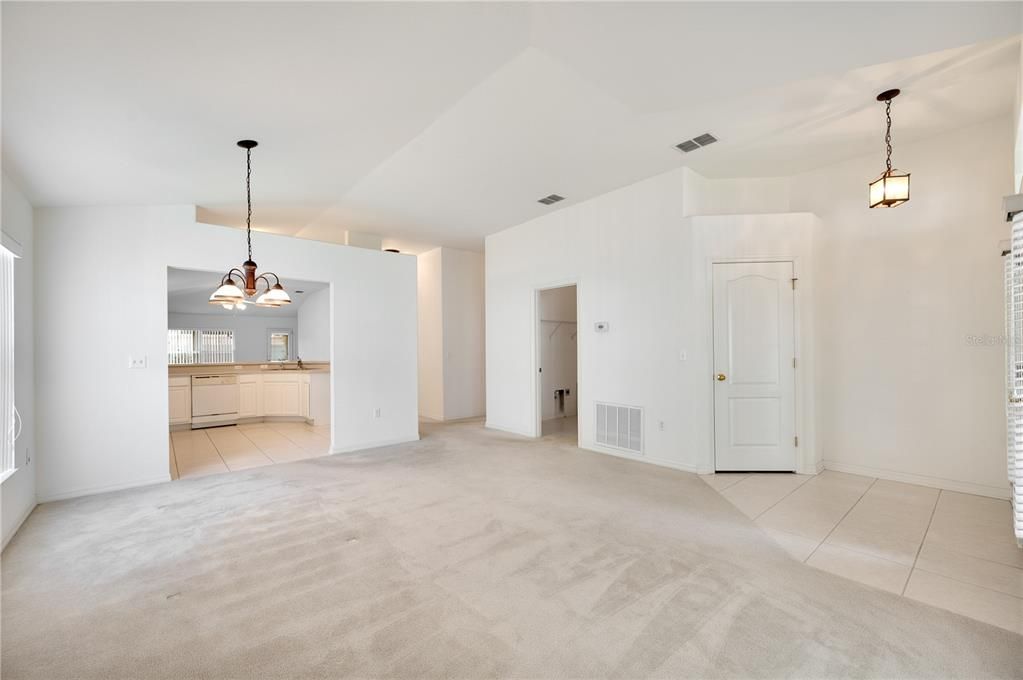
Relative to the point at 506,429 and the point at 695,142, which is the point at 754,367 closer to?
the point at 695,142

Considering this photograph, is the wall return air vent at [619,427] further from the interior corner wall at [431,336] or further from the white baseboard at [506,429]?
the interior corner wall at [431,336]

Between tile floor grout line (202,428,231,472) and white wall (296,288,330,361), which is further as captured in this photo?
white wall (296,288,330,361)

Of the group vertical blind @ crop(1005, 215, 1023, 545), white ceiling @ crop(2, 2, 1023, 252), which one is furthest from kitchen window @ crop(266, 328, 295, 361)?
vertical blind @ crop(1005, 215, 1023, 545)

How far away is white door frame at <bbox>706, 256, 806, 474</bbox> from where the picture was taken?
4469mm

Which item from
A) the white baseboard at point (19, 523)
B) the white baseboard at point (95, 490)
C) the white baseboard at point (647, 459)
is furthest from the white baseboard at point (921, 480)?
the white baseboard at point (19, 523)

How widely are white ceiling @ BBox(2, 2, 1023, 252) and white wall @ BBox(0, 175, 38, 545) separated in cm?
25

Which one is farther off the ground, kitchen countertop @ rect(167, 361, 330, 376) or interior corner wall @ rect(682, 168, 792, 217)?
interior corner wall @ rect(682, 168, 792, 217)

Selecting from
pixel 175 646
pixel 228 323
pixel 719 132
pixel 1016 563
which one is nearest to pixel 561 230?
pixel 719 132

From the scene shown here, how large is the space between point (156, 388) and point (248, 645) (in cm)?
356

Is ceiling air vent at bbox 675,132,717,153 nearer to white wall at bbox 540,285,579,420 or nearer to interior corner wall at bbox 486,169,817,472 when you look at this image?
interior corner wall at bbox 486,169,817,472

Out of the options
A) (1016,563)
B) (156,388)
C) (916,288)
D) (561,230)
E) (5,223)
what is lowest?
(1016,563)

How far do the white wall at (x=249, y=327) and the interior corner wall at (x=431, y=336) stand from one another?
3.65 metres

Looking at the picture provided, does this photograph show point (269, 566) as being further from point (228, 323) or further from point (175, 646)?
point (228, 323)

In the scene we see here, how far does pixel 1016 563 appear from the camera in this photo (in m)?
2.61
